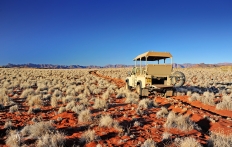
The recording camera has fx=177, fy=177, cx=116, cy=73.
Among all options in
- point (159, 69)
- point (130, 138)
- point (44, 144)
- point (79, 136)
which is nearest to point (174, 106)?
point (159, 69)

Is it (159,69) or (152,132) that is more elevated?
(159,69)

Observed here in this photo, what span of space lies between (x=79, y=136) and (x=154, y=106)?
541 centimetres

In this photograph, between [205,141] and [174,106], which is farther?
[174,106]

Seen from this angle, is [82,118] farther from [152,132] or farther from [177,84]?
[177,84]

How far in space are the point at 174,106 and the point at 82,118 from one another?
5186 mm

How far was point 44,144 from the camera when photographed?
4773 millimetres

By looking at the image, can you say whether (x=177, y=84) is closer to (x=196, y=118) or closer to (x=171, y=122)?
(x=196, y=118)

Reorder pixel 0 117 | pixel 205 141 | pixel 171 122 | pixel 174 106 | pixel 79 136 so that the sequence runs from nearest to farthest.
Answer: pixel 205 141, pixel 79 136, pixel 171 122, pixel 0 117, pixel 174 106

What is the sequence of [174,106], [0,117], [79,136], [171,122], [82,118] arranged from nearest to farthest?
[79,136] → [171,122] → [82,118] → [0,117] → [174,106]

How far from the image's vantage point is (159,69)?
470 inches

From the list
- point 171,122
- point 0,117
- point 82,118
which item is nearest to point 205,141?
point 171,122

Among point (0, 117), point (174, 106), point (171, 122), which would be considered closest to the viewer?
point (171, 122)

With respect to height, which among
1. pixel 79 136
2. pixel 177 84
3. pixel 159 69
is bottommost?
pixel 79 136

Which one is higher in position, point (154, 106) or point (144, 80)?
point (144, 80)
